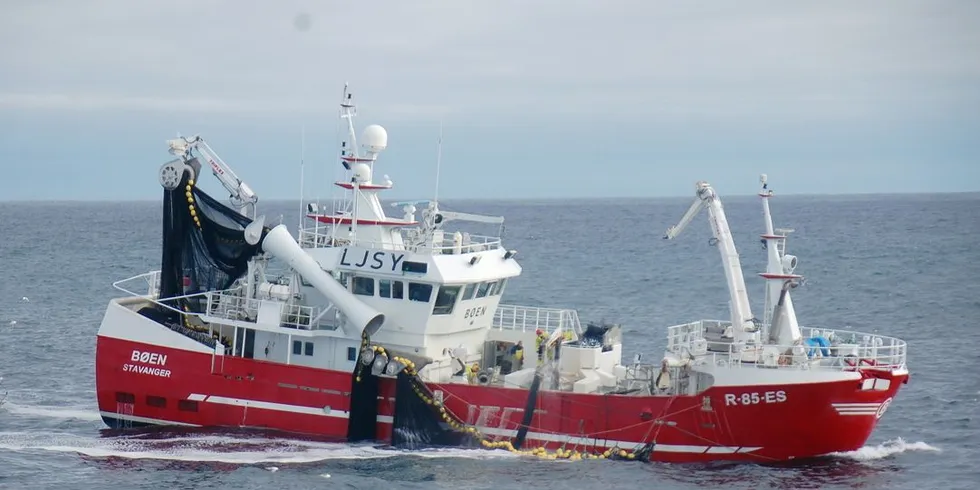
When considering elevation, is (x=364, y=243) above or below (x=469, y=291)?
above

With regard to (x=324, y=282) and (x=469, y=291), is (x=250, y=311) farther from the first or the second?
(x=469, y=291)

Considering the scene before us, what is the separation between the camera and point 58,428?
3100 cm

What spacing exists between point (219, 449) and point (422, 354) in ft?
17.0

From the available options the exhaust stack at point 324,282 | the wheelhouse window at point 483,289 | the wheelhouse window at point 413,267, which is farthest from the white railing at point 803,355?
the exhaust stack at point 324,282

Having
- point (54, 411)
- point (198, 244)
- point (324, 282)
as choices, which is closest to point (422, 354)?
point (324, 282)

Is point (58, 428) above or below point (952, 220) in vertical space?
below

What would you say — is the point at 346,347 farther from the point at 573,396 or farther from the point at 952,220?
the point at 952,220

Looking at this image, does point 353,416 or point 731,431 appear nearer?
point 731,431

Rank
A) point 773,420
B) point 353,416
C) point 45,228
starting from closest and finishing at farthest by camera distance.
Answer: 1. point 773,420
2. point 353,416
3. point 45,228

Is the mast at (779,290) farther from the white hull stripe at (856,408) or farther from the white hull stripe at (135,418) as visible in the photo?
the white hull stripe at (135,418)

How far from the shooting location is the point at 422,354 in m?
28.7

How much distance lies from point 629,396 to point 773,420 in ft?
10.2

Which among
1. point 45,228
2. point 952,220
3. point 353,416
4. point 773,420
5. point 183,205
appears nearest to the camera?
point 773,420

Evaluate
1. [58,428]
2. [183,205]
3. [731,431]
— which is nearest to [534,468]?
[731,431]
